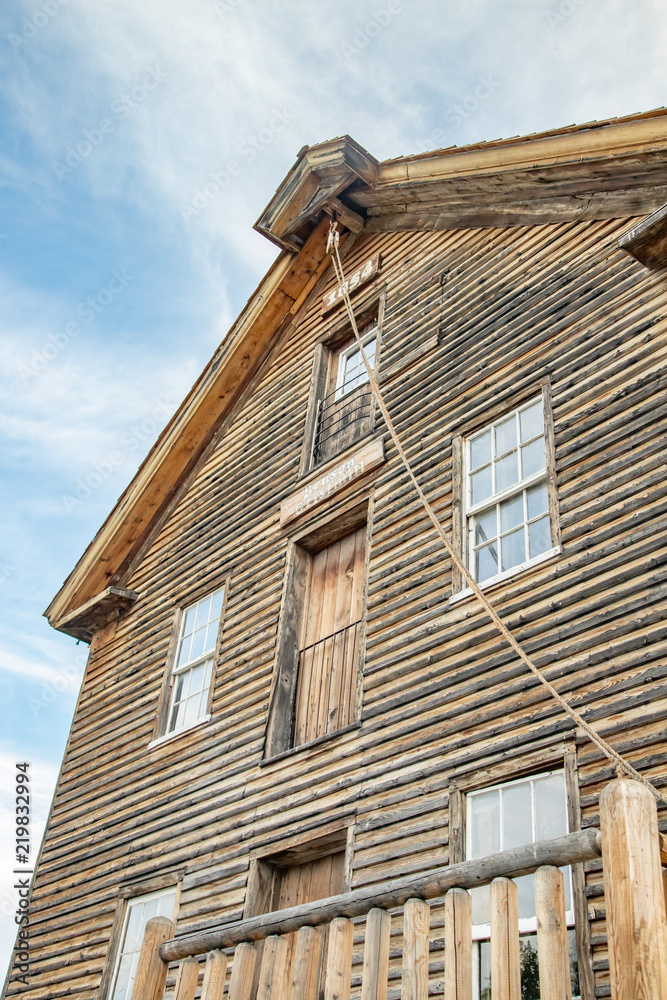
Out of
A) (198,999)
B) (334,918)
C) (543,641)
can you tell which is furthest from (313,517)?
(334,918)

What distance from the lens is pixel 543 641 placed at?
270 inches

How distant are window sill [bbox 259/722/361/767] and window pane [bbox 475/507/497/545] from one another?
1.91 meters

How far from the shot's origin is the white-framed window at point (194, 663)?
428 inches

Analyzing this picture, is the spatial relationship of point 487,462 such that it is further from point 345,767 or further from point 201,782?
point 201,782

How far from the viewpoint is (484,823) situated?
22.0 feet

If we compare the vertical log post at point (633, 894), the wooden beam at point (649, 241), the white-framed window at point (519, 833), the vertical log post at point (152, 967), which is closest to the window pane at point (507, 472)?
the wooden beam at point (649, 241)

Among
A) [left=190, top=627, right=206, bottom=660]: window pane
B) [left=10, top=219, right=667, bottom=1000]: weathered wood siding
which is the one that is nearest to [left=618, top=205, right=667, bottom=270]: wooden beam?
[left=10, top=219, right=667, bottom=1000]: weathered wood siding

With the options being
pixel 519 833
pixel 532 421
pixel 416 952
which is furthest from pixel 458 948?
pixel 532 421

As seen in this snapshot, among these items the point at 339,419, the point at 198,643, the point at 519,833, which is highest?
the point at 339,419

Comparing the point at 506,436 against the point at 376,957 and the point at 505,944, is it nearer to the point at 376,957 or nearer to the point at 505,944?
the point at 376,957

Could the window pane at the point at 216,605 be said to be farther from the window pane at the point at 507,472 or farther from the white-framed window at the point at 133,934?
the window pane at the point at 507,472

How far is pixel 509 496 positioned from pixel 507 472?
27 centimetres

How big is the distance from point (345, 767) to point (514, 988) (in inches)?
192

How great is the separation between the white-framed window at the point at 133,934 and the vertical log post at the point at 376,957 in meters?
6.23
